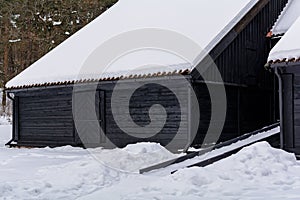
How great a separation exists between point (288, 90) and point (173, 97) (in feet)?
10.1

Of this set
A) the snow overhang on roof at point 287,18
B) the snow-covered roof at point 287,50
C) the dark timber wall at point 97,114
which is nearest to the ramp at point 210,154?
the dark timber wall at point 97,114

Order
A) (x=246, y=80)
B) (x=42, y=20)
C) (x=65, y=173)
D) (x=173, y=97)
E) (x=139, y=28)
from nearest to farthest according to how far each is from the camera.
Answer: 1. (x=65, y=173)
2. (x=173, y=97)
3. (x=246, y=80)
4. (x=139, y=28)
5. (x=42, y=20)

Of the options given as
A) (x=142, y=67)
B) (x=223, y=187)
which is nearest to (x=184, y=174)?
(x=223, y=187)

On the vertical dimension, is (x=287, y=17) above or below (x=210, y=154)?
above

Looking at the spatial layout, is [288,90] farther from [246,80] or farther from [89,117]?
[89,117]

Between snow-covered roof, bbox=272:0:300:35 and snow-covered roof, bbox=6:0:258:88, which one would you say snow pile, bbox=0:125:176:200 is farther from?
snow-covered roof, bbox=272:0:300:35

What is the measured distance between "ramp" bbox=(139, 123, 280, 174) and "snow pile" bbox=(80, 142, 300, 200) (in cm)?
59

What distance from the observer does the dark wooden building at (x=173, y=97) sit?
39.8 feet

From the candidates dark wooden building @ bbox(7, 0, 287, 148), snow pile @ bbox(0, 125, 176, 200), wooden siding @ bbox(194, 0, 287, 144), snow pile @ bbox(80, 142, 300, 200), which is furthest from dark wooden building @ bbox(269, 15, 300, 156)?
snow pile @ bbox(0, 125, 176, 200)

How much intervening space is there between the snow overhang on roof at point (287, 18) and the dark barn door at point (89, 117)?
5.76m

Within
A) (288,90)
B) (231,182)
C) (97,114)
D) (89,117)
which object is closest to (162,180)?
(231,182)

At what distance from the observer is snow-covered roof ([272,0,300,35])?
46.5ft

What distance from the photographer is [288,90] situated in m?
10.7

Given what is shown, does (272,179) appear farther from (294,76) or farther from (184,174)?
(294,76)
